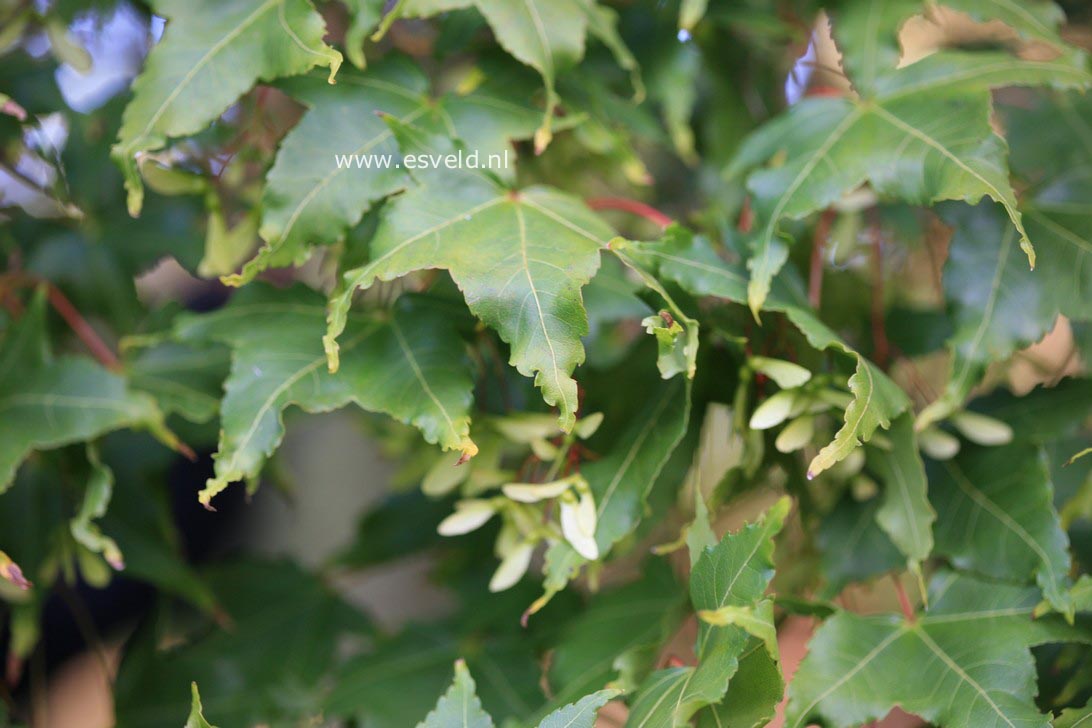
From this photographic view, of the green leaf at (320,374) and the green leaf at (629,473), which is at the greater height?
the green leaf at (320,374)

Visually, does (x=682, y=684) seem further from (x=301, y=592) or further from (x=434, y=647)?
(x=301, y=592)

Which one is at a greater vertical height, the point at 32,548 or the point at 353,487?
the point at 32,548

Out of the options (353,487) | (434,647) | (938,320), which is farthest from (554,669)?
(353,487)

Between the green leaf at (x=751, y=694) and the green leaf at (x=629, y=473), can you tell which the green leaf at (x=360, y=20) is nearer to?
the green leaf at (x=629, y=473)

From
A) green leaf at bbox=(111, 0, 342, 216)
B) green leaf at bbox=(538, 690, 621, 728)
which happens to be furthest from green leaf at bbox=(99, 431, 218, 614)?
green leaf at bbox=(538, 690, 621, 728)

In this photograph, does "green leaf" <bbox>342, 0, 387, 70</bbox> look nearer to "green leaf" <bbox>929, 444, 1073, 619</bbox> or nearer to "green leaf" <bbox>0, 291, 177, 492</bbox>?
"green leaf" <bbox>0, 291, 177, 492</bbox>

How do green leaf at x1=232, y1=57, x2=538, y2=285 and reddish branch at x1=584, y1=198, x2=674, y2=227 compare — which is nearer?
green leaf at x1=232, y1=57, x2=538, y2=285

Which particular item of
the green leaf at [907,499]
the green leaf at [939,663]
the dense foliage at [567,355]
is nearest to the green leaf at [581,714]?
the dense foliage at [567,355]
